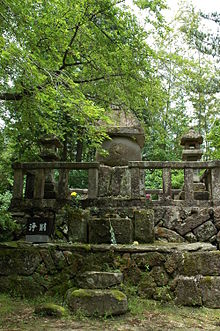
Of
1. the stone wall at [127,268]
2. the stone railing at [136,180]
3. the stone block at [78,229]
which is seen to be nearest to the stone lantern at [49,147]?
the stone railing at [136,180]

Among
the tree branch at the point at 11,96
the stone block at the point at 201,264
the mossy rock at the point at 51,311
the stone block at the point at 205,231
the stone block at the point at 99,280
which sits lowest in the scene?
the mossy rock at the point at 51,311

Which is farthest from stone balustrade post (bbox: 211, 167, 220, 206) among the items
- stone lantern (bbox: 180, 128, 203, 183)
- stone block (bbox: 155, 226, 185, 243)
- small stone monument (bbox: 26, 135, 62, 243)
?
small stone monument (bbox: 26, 135, 62, 243)

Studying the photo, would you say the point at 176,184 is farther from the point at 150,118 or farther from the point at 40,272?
the point at 40,272

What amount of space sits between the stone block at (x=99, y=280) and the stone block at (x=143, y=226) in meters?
1.18

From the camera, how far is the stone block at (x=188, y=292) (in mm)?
4449

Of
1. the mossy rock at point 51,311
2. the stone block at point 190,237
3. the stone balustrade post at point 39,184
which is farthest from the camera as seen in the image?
the stone balustrade post at point 39,184

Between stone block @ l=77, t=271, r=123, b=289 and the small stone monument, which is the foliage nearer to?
the small stone monument

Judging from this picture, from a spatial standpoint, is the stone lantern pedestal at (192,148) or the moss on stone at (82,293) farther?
the stone lantern pedestal at (192,148)

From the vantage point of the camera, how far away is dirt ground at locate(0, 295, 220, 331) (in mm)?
3688

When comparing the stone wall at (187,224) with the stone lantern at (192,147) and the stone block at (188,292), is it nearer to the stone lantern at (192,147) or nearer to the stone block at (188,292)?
the stone block at (188,292)

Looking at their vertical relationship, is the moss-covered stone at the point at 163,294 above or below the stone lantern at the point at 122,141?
below

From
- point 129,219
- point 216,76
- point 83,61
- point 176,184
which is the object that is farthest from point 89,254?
point 216,76

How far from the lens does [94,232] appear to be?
5645mm

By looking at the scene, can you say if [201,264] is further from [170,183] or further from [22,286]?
[22,286]
